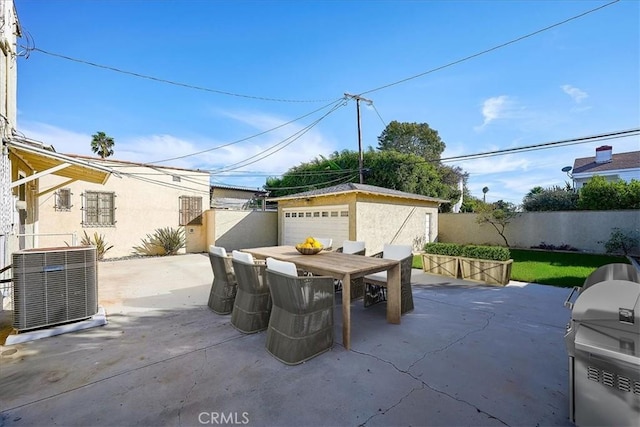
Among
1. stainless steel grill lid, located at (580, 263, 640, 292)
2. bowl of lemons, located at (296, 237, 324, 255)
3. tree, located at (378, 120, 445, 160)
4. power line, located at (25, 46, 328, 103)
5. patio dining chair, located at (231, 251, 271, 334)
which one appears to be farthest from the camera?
tree, located at (378, 120, 445, 160)

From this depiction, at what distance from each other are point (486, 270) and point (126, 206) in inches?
512

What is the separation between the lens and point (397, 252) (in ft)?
16.0

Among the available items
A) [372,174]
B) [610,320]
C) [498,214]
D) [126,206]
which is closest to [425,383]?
[610,320]

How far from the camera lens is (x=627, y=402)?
64.5 inches

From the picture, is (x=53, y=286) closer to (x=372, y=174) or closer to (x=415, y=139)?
(x=372, y=174)

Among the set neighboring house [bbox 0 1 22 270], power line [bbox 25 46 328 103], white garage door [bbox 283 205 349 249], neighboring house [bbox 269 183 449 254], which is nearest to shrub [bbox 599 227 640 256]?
neighboring house [bbox 269 183 449 254]

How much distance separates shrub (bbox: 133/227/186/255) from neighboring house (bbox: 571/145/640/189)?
80.6ft

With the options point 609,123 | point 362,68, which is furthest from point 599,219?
point 362,68

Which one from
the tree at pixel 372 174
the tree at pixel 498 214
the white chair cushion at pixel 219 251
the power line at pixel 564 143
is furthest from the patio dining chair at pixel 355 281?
the tree at pixel 372 174

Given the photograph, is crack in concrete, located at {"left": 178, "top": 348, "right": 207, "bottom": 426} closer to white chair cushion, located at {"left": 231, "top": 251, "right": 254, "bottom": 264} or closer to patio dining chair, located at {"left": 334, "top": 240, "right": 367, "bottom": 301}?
white chair cushion, located at {"left": 231, "top": 251, "right": 254, "bottom": 264}

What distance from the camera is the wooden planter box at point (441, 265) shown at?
7098 millimetres

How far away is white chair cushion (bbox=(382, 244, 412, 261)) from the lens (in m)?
4.74

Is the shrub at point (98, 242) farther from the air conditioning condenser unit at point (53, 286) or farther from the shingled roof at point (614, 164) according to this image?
the shingled roof at point (614, 164)

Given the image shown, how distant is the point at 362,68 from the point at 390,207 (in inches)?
221
